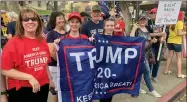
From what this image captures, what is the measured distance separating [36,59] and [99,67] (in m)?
1.04

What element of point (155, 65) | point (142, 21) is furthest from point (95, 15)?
point (155, 65)

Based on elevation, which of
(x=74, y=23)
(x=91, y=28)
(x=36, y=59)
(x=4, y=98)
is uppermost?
(x=74, y=23)

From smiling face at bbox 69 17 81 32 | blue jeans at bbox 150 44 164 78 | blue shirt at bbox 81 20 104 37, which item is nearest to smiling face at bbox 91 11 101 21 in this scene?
blue shirt at bbox 81 20 104 37

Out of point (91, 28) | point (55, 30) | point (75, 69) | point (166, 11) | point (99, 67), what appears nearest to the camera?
point (75, 69)

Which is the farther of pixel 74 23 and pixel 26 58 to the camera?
pixel 74 23

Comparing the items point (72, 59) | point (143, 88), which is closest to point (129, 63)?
point (72, 59)

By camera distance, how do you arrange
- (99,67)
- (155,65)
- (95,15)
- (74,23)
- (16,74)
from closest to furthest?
(16,74)
(74,23)
(99,67)
(95,15)
(155,65)

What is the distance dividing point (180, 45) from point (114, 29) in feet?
11.2

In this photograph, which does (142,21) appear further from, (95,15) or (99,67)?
(99,67)

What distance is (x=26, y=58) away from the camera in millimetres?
2568

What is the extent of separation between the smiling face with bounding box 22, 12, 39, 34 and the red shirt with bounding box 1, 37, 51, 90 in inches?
3.8

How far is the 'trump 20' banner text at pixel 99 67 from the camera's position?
3.17m

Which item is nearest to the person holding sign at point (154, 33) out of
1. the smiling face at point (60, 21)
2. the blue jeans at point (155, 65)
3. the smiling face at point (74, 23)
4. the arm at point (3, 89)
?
the blue jeans at point (155, 65)

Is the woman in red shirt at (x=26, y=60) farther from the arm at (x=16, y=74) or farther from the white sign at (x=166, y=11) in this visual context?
the white sign at (x=166, y=11)
